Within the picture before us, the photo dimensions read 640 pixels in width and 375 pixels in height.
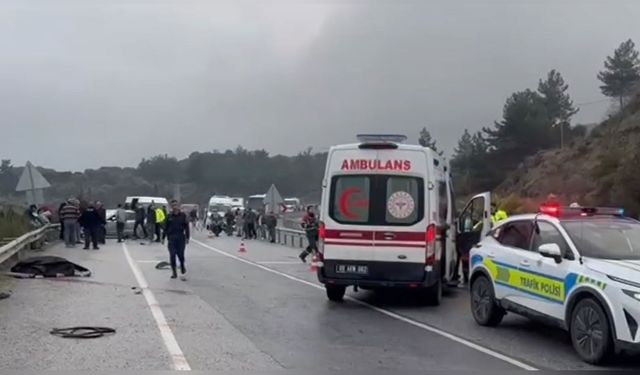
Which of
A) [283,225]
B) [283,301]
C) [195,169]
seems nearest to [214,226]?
[283,225]

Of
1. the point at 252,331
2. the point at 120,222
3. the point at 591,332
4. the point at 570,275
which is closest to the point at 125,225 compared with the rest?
the point at 120,222

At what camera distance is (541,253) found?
33.4 ft

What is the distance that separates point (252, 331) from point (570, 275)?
13.7 ft

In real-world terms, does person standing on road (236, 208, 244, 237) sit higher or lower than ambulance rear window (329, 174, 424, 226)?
lower

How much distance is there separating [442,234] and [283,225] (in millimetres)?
28180

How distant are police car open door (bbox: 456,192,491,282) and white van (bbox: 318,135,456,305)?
2345 mm

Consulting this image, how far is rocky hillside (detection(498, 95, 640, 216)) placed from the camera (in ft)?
102

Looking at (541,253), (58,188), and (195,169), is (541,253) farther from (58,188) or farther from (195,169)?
(195,169)

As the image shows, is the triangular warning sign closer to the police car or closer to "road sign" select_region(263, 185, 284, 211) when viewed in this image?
"road sign" select_region(263, 185, 284, 211)

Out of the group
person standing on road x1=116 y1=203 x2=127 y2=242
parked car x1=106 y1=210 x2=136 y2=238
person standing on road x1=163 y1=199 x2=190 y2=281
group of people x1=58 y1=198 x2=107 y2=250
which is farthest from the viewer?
parked car x1=106 y1=210 x2=136 y2=238

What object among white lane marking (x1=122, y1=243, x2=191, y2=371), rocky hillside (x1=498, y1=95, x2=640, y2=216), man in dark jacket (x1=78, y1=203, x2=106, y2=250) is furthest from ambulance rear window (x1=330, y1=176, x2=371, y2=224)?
man in dark jacket (x1=78, y1=203, x2=106, y2=250)

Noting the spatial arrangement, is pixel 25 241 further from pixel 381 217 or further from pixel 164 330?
pixel 164 330

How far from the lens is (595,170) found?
38219 millimetres

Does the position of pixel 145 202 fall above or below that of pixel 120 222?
above
